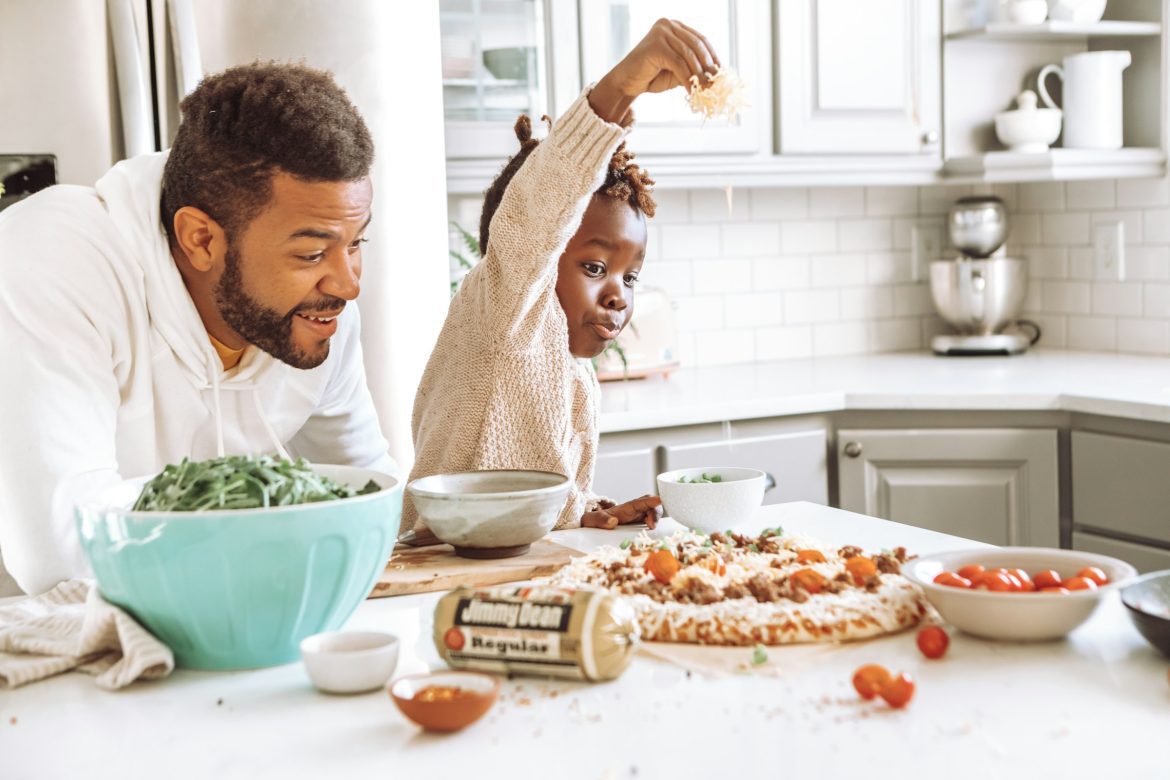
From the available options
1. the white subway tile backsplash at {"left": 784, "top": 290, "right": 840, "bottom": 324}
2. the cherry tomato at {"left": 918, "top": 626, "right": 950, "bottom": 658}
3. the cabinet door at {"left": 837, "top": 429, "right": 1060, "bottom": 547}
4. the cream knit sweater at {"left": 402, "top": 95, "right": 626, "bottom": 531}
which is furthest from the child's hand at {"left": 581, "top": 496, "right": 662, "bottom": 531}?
the white subway tile backsplash at {"left": 784, "top": 290, "right": 840, "bottom": 324}

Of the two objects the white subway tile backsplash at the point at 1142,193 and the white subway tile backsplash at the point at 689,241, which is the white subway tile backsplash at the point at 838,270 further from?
the white subway tile backsplash at the point at 1142,193

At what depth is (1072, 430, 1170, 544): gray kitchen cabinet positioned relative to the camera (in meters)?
2.79

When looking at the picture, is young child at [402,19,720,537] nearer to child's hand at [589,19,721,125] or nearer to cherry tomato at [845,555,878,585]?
child's hand at [589,19,721,125]

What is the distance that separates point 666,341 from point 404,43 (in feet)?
3.60

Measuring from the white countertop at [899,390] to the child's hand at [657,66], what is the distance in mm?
1107

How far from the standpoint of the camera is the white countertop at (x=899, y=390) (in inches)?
114

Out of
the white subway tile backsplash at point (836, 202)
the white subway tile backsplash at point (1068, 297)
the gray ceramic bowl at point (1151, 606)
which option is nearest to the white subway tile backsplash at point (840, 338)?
the white subway tile backsplash at point (836, 202)

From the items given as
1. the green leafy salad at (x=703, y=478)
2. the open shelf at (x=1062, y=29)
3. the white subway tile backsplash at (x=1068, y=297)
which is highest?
the open shelf at (x=1062, y=29)

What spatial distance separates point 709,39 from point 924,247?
4.31 feet

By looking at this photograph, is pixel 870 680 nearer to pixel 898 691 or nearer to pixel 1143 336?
pixel 898 691

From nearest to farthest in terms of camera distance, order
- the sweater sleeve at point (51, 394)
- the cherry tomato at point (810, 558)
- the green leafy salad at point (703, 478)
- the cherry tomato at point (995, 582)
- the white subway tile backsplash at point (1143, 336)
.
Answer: the cherry tomato at point (995, 582), the cherry tomato at point (810, 558), the sweater sleeve at point (51, 394), the green leafy salad at point (703, 478), the white subway tile backsplash at point (1143, 336)

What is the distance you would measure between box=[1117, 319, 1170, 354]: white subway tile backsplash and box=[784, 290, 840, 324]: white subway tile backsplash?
2.72 ft

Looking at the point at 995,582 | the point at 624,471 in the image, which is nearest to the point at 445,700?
the point at 995,582

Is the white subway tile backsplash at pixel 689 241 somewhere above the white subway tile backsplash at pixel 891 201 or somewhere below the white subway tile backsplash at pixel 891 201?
below
